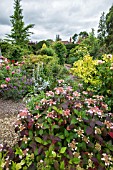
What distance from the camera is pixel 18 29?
55.4 ft

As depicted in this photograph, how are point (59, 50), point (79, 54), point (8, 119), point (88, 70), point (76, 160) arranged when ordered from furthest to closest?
point (59, 50) → point (79, 54) → point (88, 70) → point (8, 119) → point (76, 160)

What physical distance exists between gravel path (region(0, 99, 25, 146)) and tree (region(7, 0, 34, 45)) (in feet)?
44.8

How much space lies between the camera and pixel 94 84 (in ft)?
9.85

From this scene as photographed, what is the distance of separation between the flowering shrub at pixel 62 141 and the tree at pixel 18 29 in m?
15.8

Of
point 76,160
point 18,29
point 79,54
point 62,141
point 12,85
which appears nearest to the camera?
point 76,160

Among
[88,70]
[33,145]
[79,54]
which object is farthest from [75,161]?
[79,54]

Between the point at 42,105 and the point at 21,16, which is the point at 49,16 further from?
the point at 21,16

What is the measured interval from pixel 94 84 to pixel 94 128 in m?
1.41

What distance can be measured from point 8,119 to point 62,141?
1687 mm

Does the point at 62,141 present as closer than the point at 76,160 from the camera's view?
No

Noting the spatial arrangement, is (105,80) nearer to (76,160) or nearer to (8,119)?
(76,160)

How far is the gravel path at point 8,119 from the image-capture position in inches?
97.7

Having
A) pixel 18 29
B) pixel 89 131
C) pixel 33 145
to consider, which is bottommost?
pixel 33 145

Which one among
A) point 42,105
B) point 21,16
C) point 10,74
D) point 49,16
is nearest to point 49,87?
point 10,74
